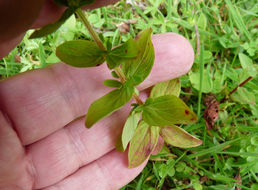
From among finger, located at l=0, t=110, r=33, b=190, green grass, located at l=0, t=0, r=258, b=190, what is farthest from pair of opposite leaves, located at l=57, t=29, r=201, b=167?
finger, located at l=0, t=110, r=33, b=190

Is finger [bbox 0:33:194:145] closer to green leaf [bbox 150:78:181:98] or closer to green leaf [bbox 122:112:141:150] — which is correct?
green leaf [bbox 150:78:181:98]

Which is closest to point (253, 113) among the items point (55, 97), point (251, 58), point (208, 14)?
point (251, 58)

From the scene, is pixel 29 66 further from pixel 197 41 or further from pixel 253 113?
pixel 253 113

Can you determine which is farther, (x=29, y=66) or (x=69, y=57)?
(x=29, y=66)

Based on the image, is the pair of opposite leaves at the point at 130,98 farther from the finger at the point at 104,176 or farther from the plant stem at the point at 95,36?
the finger at the point at 104,176

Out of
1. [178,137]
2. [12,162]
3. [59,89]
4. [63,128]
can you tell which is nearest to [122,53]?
[59,89]

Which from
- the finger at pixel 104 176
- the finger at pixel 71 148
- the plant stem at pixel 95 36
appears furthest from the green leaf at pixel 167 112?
the finger at pixel 104 176
